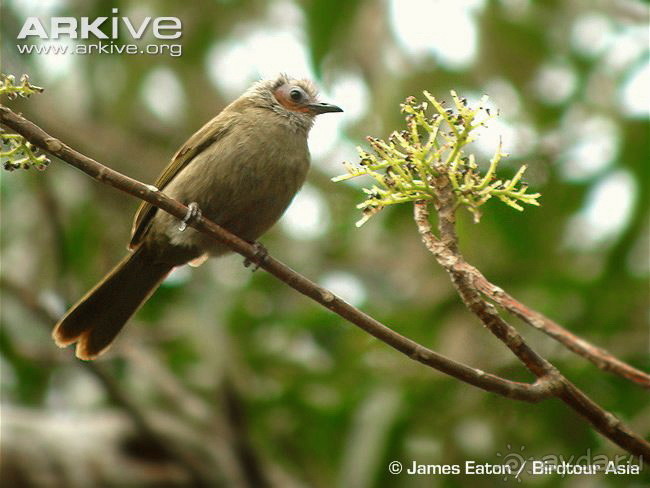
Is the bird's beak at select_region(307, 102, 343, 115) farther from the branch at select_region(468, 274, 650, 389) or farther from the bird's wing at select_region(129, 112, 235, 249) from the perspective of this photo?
the branch at select_region(468, 274, 650, 389)

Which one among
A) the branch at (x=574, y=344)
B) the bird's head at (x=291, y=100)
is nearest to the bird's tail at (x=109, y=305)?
the bird's head at (x=291, y=100)

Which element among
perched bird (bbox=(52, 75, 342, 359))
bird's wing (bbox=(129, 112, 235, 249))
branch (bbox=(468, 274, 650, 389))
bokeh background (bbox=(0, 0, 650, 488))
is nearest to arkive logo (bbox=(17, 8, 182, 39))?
bokeh background (bbox=(0, 0, 650, 488))

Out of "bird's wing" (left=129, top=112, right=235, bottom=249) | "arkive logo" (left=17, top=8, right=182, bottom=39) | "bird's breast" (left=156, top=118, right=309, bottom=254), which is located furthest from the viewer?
"arkive logo" (left=17, top=8, right=182, bottom=39)

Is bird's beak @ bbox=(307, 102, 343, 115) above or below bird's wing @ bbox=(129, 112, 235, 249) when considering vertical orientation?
above

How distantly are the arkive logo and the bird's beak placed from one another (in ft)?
5.14

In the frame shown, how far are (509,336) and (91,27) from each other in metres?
4.13

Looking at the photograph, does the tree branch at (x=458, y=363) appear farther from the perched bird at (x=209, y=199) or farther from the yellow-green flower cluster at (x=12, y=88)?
the perched bird at (x=209, y=199)

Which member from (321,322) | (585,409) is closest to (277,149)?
(321,322)

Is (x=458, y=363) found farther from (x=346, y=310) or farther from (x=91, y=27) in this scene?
(x=91, y=27)

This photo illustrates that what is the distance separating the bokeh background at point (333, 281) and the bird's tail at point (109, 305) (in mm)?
986

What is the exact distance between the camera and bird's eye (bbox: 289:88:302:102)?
461cm

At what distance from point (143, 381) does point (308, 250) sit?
1.65 meters

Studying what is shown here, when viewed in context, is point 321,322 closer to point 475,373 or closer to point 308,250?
point 308,250

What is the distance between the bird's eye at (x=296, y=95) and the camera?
461 cm
